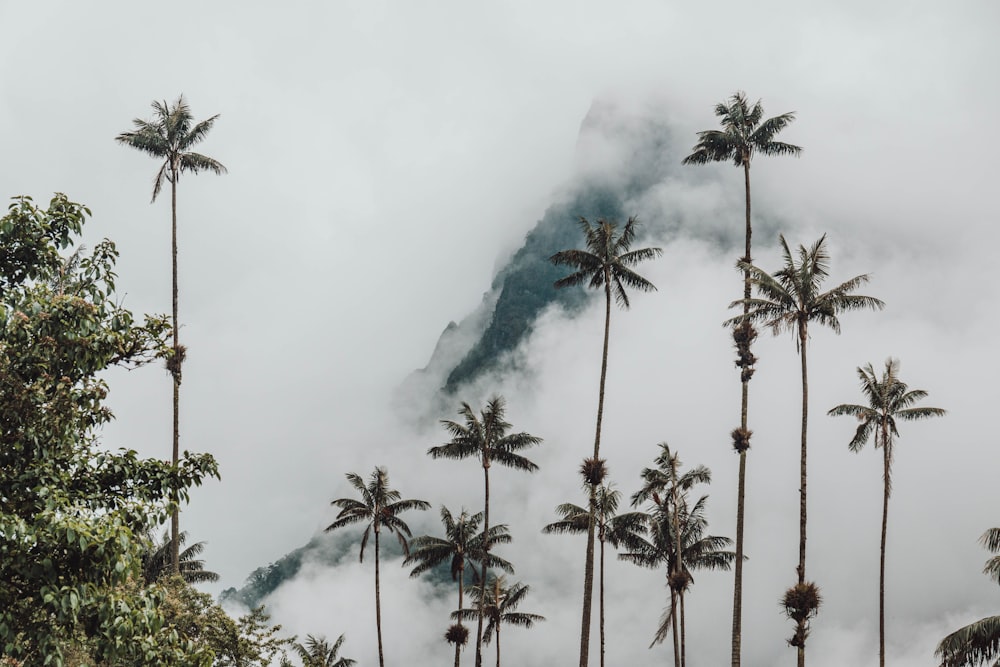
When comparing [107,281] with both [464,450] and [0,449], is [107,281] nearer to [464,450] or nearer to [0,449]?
[0,449]

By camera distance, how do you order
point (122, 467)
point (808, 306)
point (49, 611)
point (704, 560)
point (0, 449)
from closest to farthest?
point (49, 611)
point (0, 449)
point (122, 467)
point (808, 306)
point (704, 560)

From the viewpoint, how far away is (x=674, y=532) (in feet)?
162

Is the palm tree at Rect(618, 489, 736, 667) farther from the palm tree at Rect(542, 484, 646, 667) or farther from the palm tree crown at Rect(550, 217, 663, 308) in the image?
the palm tree crown at Rect(550, 217, 663, 308)

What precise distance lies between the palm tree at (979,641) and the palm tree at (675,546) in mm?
22420

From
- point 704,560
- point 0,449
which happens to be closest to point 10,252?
point 0,449

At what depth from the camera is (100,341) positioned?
37.6ft

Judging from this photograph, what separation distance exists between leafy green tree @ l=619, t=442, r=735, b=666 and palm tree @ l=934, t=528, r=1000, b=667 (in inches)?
849

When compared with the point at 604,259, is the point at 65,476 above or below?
below

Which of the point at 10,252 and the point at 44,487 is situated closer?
the point at 44,487

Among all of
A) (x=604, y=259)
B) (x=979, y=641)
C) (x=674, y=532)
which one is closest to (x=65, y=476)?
(x=979, y=641)

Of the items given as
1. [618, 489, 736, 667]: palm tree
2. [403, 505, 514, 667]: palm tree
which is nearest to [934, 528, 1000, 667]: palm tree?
[618, 489, 736, 667]: palm tree

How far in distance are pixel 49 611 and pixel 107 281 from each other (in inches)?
172

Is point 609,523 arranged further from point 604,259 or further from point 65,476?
point 65,476

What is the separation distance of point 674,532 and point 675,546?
153cm
